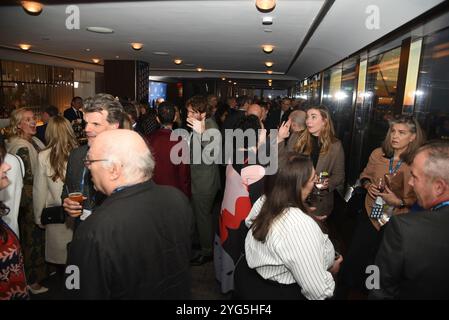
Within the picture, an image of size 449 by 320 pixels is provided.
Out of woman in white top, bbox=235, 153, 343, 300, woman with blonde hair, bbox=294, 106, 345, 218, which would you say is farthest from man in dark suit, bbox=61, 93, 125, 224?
woman with blonde hair, bbox=294, 106, 345, 218

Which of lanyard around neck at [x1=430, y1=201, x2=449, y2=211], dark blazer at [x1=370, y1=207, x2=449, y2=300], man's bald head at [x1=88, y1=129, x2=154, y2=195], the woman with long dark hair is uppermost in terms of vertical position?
man's bald head at [x1=88, y1=129, x2=154, y2=195]

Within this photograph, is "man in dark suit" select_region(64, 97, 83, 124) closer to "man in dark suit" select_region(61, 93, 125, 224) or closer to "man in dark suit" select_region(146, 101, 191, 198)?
"man in dark suit" select_region(146, 101, 191, 198)

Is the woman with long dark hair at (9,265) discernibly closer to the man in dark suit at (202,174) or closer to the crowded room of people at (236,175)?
the crowded room of people at (236,175)

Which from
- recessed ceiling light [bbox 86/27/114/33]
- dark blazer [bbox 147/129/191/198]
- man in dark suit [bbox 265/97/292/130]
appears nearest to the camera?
dark blazer [bbox 147/129/191/198]

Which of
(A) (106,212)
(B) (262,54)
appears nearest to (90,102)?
(A) (106,212)

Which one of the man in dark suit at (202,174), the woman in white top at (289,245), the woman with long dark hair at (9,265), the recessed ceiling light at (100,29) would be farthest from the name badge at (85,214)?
the recessed ceiling light at (100,29)

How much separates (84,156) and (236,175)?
1091mm

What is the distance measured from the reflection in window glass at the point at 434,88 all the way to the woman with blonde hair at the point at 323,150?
1.03 metres

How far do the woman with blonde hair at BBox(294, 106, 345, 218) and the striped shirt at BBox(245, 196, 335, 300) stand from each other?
5.08 ft

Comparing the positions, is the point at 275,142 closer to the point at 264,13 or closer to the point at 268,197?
the point at 268,197

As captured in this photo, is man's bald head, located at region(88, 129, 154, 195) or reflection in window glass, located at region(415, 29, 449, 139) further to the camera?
reflection in window glass, located at region(415, 29, 449, 139)

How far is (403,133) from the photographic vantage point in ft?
8.89

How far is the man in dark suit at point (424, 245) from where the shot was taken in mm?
1311

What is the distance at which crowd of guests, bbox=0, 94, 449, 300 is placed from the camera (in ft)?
4.05
